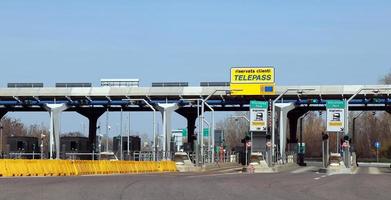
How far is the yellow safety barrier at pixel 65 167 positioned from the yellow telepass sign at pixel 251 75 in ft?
65.7

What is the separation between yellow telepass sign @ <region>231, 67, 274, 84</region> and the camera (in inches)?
2532

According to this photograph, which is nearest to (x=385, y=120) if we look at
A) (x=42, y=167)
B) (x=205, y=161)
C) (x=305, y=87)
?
(x=305, y=87)

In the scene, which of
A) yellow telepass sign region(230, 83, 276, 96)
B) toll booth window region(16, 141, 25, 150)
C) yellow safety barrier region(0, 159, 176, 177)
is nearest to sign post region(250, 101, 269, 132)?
yellow telepass sign region(230, 83, 276, 96)

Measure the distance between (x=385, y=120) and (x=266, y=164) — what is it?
6598cm

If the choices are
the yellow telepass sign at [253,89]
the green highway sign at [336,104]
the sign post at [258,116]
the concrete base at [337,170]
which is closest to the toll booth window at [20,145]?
the yellow telepass sign at [253,89]

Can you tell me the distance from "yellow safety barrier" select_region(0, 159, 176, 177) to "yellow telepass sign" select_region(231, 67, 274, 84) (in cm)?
2003

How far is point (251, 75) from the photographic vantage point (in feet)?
214

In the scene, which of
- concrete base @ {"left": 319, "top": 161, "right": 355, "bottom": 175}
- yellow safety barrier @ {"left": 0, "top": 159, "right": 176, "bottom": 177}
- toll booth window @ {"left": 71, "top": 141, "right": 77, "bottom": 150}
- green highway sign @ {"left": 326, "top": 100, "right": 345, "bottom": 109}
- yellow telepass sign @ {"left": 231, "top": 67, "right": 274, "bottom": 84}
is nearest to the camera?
yellow safety barrier @ {"left": 0, "top": 159, "right": 176, "bottom": 177}

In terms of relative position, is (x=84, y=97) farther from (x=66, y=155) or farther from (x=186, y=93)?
(x=186, y=93)

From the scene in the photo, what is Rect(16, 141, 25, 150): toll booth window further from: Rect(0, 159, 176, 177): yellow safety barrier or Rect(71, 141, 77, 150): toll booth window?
Rect(0, 159, 176, 177): yellow safety barrier

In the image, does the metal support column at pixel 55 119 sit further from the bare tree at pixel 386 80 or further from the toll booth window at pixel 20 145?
the bare tree at pixel 386 80

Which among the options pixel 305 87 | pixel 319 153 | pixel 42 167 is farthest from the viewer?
pixel 319 153

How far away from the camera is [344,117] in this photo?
5631 cm

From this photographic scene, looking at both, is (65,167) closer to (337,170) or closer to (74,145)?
(337,170)
